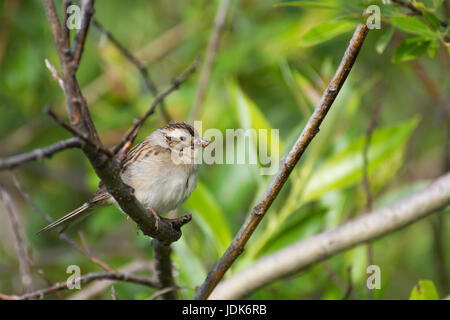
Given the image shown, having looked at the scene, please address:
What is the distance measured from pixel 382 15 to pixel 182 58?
3286 millimetres

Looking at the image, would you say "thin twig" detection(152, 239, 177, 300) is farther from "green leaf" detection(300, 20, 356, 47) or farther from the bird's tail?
"green leaf" detection(300, 20, 356, 47)

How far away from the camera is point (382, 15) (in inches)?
87.0

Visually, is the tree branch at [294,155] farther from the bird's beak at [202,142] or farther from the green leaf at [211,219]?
the green leaf at [211,219]

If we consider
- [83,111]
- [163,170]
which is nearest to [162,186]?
[163,170]

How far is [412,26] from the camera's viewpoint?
222cm

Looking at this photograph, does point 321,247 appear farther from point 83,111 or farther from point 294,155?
point 83,111

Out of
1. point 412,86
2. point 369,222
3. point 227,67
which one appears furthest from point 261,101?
point 369,222

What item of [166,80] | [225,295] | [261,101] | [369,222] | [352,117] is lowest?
[225,295]

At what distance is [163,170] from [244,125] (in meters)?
0.75

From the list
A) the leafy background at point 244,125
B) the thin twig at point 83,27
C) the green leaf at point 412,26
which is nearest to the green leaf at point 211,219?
the leafy background at point 244,125

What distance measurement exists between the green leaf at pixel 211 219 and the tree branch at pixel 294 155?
3.18 feet

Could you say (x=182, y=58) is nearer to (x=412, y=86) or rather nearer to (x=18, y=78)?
(x=18, y=78)

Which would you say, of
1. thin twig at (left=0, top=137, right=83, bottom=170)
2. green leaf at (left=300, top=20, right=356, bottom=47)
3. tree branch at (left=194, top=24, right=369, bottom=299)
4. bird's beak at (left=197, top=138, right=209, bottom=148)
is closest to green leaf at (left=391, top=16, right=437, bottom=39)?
green leaf at (left=300, top=20, right=356, bottom=47)

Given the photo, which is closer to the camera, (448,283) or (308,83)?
(308,83)
